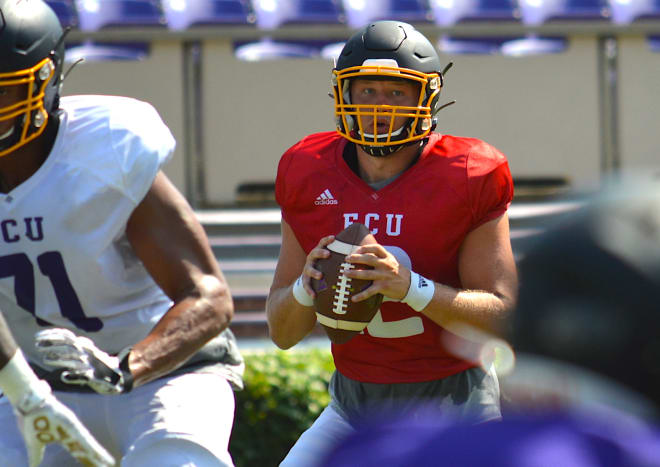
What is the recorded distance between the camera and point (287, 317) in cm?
271

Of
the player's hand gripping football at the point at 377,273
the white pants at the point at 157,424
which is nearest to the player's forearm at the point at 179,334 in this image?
the white pants at the point at 157,424

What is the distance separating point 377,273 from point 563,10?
6915 mm

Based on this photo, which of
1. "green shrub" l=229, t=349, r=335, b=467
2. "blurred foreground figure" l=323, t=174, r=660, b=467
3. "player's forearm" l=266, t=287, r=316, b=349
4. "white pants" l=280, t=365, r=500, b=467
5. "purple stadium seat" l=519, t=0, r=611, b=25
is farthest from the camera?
"purple stadium seat" l=519, t=0, r=611, b=25

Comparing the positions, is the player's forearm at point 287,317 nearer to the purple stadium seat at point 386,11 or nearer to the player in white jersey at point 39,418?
the player in white jersey at point 39,418

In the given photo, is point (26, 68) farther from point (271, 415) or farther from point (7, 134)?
point (271, 415)

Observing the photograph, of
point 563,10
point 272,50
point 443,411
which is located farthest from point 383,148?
point 563,10

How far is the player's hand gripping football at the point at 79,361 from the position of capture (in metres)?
2.41

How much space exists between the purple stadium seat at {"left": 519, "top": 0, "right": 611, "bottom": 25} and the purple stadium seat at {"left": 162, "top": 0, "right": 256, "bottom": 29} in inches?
90.9

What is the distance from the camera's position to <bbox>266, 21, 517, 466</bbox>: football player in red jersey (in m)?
2.58

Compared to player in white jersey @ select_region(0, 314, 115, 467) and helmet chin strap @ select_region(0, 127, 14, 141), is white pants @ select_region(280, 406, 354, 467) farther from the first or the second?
helmet chin strap @ select_region(0, 127, 14, 141)

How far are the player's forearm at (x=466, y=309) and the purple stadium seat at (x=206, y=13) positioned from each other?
653 cm

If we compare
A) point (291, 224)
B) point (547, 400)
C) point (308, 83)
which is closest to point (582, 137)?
point (308, 83)

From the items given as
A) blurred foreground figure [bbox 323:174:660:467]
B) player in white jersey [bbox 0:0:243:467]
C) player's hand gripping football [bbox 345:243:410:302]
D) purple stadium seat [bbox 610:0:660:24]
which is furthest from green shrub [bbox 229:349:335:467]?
purple stadium seat [bbox 610:0:660:24]

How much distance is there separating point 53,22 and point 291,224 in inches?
34.6
